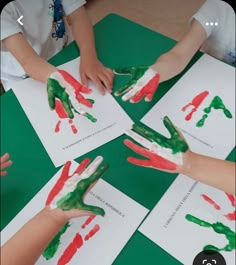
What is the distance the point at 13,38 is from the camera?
59cm

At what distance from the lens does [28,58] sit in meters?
0.58

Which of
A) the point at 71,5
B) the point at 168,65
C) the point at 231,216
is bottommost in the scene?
the point at 231,216

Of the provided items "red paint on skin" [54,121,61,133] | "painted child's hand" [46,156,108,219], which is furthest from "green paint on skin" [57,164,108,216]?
"red paint on skin" [54,121,61,133]

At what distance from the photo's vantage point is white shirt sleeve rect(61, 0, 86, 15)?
66 centimetres

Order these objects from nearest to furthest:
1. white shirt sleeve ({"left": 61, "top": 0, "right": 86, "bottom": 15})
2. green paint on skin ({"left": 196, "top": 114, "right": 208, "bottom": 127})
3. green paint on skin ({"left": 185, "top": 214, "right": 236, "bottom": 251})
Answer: green paint on skin ({"left": 185, "top": 214, "right": 236, "bottom": 251}), green paint on skin ({"left": 196, "top": 114, "right": 208, "bottom": 127}), white shirt sleeve ({"left": 61, "top": 0, "right": 86, "bottom": 15})

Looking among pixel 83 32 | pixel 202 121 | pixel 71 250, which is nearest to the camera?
pixel 71 250

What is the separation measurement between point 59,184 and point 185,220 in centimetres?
16

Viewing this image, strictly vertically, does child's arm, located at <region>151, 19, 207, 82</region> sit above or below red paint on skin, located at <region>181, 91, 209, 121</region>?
above

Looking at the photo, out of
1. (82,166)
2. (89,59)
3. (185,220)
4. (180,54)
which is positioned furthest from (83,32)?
(185,220)

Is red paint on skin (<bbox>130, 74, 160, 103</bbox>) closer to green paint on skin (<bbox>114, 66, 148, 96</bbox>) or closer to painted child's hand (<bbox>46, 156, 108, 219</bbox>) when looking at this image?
green paint on skin (<bbox>114, 66, 148, 96</bbox>)

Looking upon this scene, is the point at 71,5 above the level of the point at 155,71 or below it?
above

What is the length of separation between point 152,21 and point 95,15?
13 centimetres

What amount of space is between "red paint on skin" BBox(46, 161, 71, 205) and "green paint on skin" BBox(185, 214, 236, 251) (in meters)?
0.16

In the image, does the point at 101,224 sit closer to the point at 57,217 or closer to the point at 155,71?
the point at 57,217
